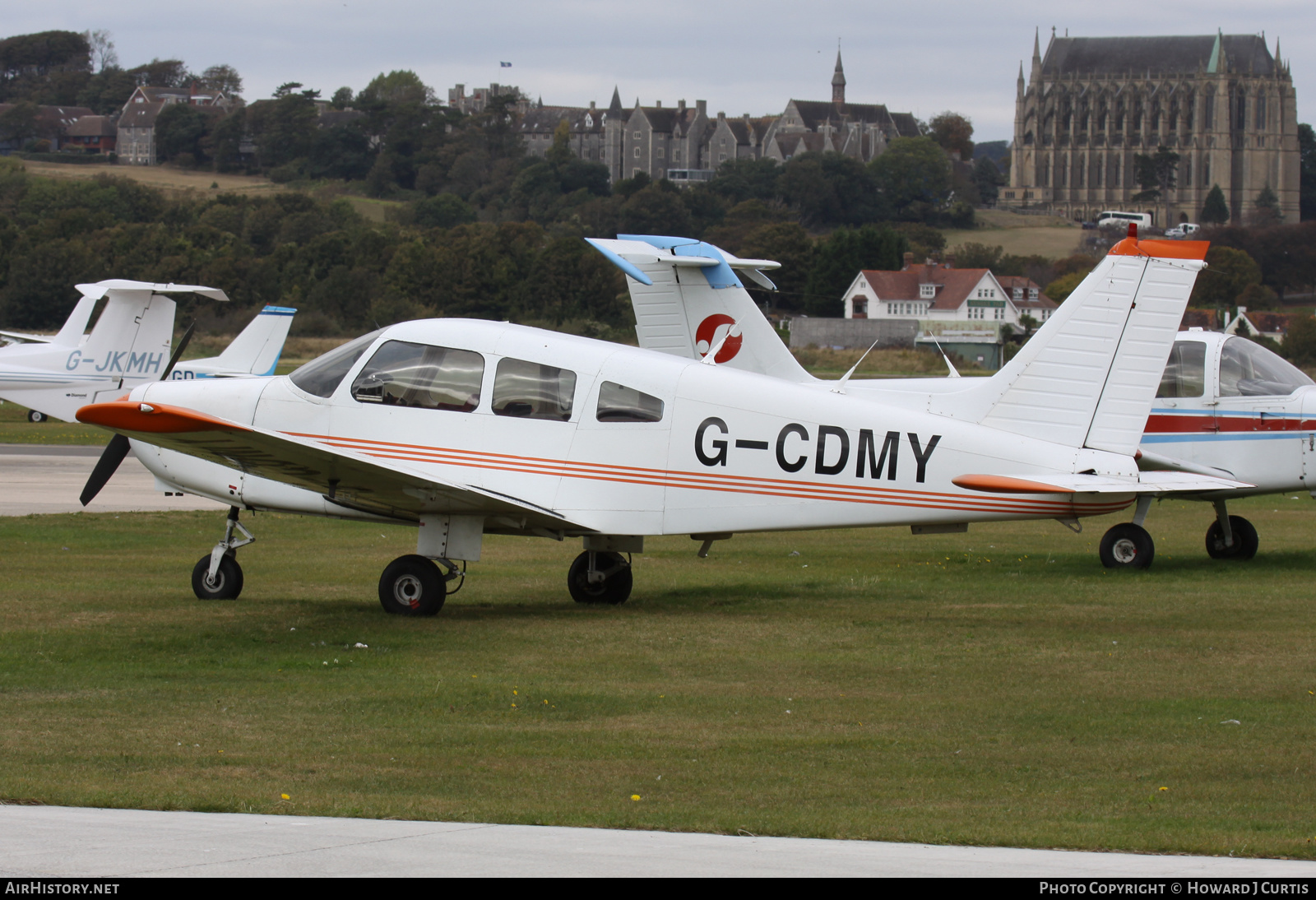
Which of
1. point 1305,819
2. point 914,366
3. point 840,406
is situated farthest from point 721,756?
point 914,366

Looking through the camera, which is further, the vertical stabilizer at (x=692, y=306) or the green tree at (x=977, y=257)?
the green tree at (x=977, y=257)

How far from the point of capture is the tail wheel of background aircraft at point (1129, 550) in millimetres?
15961

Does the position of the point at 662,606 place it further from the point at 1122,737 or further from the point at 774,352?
the point at 1122,737

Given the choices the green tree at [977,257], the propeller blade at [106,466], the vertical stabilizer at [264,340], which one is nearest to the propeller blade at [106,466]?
the propeller blade at [106,466]

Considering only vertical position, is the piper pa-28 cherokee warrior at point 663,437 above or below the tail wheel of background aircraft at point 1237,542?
above

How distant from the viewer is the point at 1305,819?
254 inches

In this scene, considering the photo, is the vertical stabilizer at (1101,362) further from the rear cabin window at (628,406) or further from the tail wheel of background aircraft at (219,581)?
the tail wheel of background aircraft at (219,581)

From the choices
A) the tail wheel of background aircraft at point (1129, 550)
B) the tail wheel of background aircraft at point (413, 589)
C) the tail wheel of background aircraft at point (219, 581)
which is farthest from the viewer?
the tail wheel of background aircraft at point (1129, 550)

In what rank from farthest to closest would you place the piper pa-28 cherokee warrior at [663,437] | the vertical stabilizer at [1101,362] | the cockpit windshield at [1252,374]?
the cockpit windshield at [1252,374] < the vertical stabilizer at [1101,362] < the piper pa-28 cherokee warrior at [663,437]

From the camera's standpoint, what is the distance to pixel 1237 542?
16938mm

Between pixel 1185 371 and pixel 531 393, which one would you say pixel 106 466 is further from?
pixel 1185 371

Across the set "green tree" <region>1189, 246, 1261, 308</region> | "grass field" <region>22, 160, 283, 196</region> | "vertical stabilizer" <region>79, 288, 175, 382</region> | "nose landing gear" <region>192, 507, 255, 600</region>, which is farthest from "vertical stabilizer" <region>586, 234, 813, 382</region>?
"grass field" <region>22, 160, 283, 196</region>

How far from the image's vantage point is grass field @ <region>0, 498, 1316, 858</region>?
264 inches

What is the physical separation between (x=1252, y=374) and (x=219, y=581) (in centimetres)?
1091
